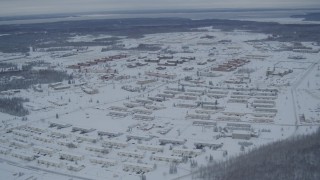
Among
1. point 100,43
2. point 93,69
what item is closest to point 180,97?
point 93,69

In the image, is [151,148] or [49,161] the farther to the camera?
[151,148]

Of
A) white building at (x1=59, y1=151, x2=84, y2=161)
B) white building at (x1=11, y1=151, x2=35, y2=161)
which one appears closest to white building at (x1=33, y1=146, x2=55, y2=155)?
white building at (x1=11, y1=151, x2=35, y2=161)

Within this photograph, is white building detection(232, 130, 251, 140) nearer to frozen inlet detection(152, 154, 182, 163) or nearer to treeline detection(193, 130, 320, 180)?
treeline detection(193, 130, 320, 180)

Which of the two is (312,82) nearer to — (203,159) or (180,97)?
(180,97)

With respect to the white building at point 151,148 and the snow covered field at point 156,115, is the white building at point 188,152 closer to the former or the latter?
the snow covered field at point 156,115

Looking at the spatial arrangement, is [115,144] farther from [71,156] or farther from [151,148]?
[71,156]

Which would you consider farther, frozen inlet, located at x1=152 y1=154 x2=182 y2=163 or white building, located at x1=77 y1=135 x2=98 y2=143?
white building, located at x1=77 y1=135 x2=98 y2=143

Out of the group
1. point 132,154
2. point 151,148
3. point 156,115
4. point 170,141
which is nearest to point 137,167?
point 132,154
